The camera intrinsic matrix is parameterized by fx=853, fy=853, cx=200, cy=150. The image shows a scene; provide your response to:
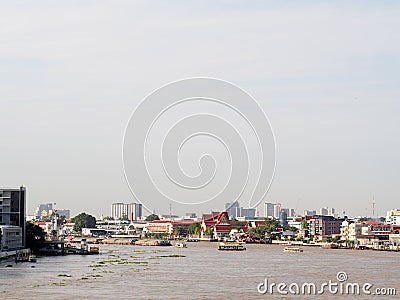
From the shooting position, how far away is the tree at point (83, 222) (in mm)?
81625

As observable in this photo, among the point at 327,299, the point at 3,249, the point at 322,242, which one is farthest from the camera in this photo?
the point at 322,242

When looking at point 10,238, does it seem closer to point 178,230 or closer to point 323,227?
point 323,227

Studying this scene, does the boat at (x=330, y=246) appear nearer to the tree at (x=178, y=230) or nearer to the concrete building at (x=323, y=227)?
the concrete building at (x=323, y=227)

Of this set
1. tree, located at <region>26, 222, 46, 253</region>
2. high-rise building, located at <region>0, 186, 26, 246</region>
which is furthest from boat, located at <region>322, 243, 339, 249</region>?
high-rise building, located at <region>0, 186, 26, 246</region>

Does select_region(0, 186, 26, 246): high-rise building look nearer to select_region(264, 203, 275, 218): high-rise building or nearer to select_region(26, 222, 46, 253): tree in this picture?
select_region(26, 222, 46, 253): tree

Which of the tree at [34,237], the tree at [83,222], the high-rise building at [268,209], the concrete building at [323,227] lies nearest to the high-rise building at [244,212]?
the high-rise building at [268,209]

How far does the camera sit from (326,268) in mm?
26094

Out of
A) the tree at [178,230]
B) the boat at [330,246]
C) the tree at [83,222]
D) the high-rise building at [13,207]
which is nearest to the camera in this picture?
the high-rise building at [13,207]

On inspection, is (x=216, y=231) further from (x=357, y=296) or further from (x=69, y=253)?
(x=357, y=296)

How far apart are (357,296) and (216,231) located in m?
53.6

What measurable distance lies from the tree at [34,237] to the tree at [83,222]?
44078 millimetres

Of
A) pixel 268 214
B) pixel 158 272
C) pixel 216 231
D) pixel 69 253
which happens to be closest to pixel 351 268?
pixel 158 272

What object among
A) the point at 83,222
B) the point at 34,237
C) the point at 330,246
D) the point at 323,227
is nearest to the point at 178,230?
the point at 83,222

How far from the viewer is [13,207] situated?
3334 centimetres
